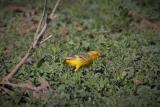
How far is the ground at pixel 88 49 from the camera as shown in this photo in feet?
20.0

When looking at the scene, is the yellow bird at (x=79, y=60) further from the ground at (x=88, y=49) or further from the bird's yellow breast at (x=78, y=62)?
the ground at (x=88, y=49)

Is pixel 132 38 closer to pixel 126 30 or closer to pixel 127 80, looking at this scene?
pixel 126 30

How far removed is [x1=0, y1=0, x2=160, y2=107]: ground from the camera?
6.09 meters

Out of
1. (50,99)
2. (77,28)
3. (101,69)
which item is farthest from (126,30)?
(50,99)

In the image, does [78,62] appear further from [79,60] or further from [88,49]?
[88,49]

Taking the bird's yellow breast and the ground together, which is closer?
the ground

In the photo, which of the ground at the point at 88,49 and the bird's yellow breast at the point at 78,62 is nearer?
the ground at the point at 88,49

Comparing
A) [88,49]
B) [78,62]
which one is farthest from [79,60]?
[88,49]

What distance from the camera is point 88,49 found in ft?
27.3

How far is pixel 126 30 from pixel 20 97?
425cm

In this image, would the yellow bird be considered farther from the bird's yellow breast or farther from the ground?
the ground

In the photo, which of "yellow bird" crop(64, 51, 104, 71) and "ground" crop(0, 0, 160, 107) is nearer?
"ground" crop(0, 0, 160, 107)

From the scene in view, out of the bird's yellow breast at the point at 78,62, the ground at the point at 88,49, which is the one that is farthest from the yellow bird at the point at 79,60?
the ground at the point at 88,49

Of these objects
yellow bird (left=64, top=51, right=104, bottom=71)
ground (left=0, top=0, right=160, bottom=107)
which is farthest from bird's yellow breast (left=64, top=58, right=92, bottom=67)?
ground (left=0, top=0, right=160, bottom=107)
